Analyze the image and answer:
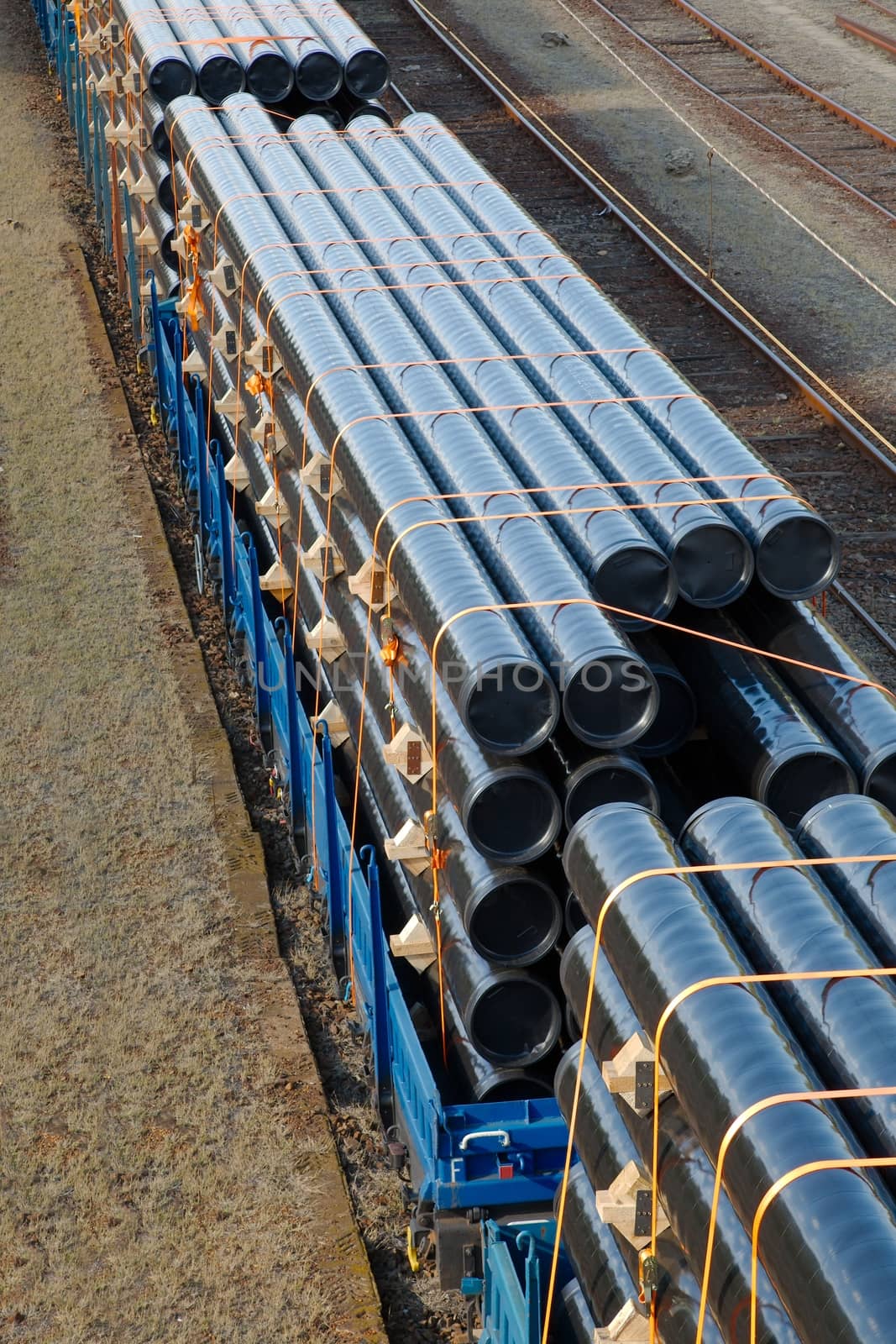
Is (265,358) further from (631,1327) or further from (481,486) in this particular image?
(631,1327)

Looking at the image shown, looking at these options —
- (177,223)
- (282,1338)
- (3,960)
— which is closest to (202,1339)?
(282,1338)

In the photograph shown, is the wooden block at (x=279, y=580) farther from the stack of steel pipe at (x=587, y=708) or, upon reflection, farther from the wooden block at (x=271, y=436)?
the wooden block at (x=271, y=436)

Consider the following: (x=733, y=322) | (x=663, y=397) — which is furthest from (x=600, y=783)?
(x=733, y=322)

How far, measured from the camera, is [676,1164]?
569 centimetres

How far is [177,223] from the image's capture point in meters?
15.0

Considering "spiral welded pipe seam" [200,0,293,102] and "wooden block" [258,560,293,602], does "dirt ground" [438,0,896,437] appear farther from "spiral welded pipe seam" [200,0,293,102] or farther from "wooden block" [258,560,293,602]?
"wooden block" [258,560,293,602]

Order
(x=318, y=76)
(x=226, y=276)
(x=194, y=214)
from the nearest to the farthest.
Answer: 1. (x=226, y=276)
2. (x=194, y=214)
3. (x=318, y=76)

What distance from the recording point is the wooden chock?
6.00 m

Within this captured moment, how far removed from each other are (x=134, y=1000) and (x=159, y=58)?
9759mm

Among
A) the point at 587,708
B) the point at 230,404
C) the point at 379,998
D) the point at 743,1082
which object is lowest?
the point at 379,998

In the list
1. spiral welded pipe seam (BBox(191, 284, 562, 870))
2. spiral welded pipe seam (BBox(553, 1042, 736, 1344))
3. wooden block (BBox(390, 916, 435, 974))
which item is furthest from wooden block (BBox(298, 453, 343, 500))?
spiral welded pipe seam (BBox(553, 1042, 736, 1344))

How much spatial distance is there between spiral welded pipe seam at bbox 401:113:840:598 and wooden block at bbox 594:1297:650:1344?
3.66 m

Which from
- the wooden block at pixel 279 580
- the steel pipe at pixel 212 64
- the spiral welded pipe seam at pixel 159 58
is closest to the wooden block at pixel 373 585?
the wooden block at pixel 279 580

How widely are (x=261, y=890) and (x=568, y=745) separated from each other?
4.31m
